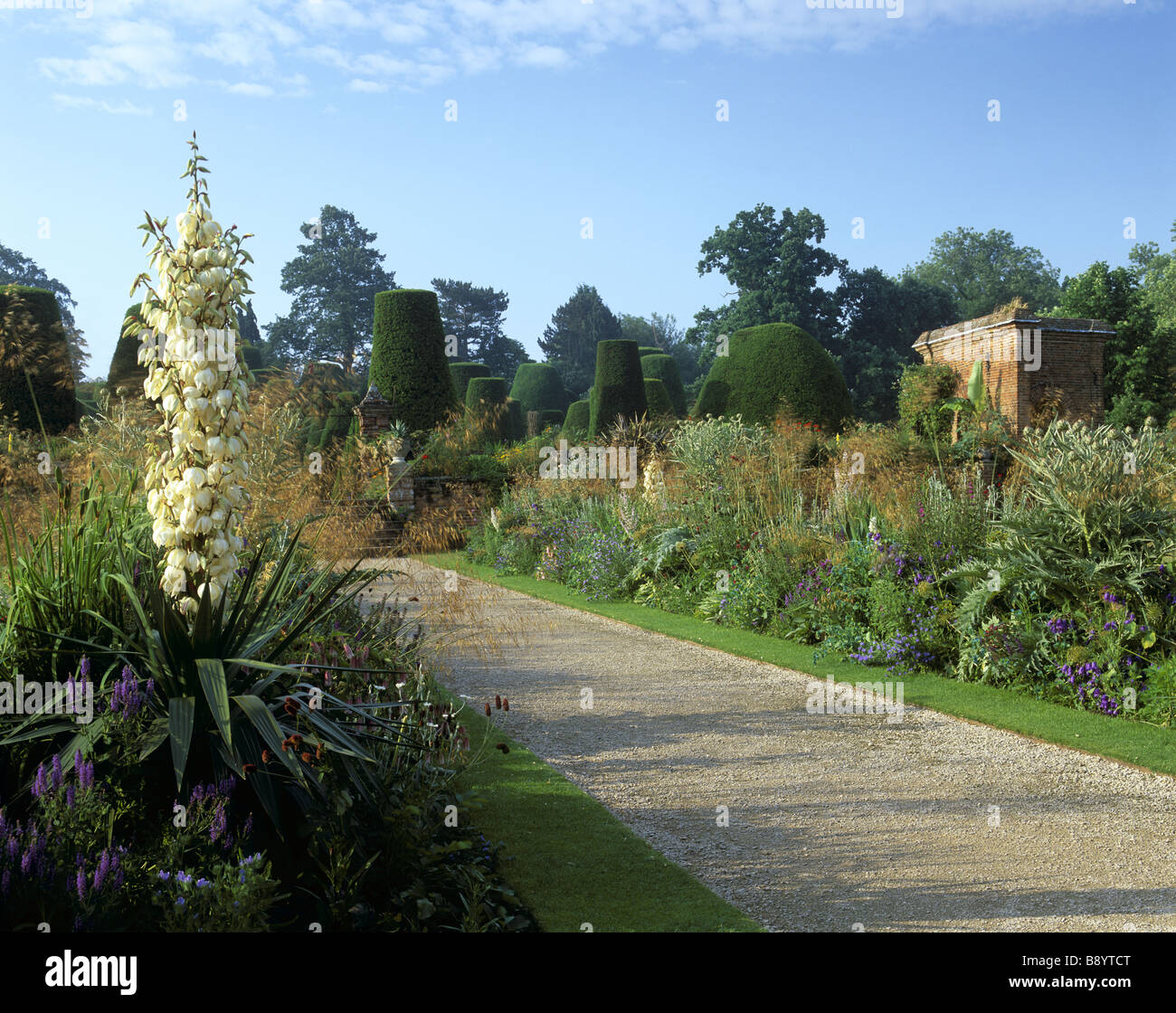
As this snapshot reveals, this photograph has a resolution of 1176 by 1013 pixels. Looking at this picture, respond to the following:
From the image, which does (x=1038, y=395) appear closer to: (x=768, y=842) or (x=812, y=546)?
(x=812, y=546)

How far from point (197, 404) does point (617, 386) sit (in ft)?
66.1

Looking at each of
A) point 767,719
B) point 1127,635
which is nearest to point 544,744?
point 767,719

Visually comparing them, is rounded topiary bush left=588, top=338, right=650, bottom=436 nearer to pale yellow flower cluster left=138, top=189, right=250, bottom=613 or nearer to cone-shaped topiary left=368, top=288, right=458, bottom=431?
cone-shaped topiary left=368, top=288, right=458, bottom=431

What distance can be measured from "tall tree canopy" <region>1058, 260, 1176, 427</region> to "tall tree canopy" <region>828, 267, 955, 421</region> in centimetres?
1345

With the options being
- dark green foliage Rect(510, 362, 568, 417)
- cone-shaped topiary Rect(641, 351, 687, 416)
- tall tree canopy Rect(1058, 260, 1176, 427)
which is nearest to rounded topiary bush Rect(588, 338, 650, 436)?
cone-shaped topiary Rect(641, 351, 687, 416)

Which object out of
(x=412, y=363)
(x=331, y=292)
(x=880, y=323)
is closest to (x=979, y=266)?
(x=880, y=323)

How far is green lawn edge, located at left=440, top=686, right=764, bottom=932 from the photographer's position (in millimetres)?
3258

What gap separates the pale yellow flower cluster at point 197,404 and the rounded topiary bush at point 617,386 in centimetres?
1953

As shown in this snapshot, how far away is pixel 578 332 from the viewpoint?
193 feet

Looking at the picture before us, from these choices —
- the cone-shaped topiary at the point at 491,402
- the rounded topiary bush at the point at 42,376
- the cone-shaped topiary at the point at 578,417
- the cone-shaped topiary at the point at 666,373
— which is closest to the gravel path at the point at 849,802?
the rounded topiary bush at the point at 42,376

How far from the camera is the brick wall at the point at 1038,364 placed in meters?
18.1

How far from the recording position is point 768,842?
4.01m
